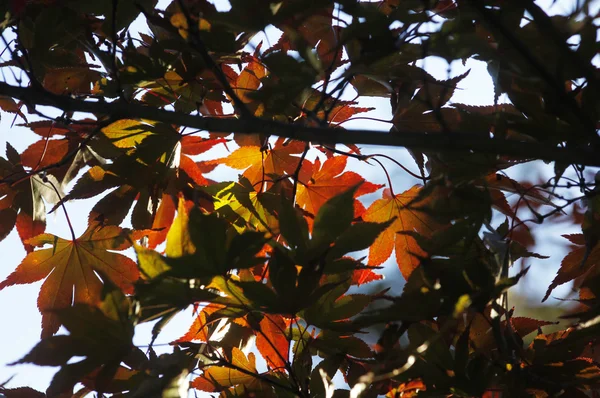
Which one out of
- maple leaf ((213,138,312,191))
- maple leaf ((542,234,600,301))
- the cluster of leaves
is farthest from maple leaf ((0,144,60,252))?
maple leaf ((542,234,600,301))

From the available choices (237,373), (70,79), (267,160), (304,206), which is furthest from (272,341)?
(70,79)

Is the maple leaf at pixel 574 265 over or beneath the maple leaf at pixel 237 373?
over

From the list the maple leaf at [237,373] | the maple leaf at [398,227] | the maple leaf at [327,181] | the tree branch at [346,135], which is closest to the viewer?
the tree branch at [346,135]

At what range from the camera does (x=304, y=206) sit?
1.23 meters

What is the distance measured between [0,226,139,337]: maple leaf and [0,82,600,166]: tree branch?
1.59 ft

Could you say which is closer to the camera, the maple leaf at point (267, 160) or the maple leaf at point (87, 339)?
the maple leaf at point (87, 339)

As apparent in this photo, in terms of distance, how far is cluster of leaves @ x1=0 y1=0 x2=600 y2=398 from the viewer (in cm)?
66

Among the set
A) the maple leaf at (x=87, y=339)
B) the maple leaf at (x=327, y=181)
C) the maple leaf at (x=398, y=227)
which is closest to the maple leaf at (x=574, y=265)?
the maple leaf at (x=398, y=227)

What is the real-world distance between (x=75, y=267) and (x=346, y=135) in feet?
2.61

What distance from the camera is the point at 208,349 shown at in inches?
36.3

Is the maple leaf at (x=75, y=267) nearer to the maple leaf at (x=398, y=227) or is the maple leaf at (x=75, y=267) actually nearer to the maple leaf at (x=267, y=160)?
the maple leaf at (x=267, y=160)

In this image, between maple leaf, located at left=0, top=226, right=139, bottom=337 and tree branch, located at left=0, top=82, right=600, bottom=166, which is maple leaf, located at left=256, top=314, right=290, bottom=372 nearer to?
maple leaf, located at left=0, top=226, right=139, bottom=337

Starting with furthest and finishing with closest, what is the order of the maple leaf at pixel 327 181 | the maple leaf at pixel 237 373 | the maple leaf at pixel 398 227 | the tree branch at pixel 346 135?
the maple leaf at pixel 327 181 → the maple leaf at pixel 398 227 → the maple leaf at pixel 237 373 → the tree branch at pixel 346 135

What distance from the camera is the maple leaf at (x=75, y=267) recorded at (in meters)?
1.13
